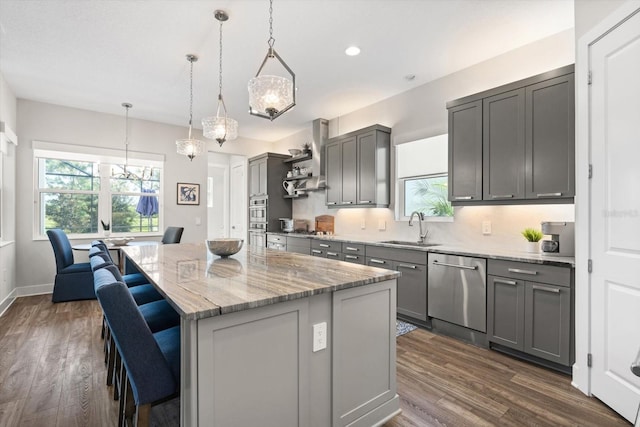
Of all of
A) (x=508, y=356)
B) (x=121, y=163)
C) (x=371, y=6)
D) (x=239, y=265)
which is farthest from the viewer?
(x=121, y=163)

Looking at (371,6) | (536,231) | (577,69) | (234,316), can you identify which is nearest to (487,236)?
(536,231)

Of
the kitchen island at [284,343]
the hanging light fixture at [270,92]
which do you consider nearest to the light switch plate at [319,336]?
the kitchen island at [284,343]

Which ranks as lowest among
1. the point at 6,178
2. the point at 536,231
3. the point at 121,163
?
the point at 536,231

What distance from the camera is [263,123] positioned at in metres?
5.73

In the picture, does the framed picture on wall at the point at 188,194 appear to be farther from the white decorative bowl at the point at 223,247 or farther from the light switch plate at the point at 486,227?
the light switch plate at the point at 486,227

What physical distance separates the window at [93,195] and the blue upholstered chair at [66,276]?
33.0 inches

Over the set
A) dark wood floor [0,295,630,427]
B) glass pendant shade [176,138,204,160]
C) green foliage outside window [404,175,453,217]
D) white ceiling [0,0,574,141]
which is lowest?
dark wood floor [0,295,630,427]

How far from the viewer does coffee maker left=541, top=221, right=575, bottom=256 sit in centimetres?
257

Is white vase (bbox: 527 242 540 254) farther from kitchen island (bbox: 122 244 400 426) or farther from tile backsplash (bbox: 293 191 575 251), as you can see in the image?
kitchen island (bbox: 122 244 400 426)

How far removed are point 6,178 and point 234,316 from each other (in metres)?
5.11

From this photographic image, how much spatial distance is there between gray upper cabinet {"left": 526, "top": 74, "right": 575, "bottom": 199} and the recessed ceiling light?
5.30ft

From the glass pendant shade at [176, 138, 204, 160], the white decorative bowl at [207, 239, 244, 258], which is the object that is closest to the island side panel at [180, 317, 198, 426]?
the white decorative bowl at [207, 239, 244, 258]

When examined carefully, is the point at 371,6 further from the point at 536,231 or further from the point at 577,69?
the point at 536,231

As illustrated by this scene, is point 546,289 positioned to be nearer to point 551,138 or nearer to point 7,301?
point 551,138
